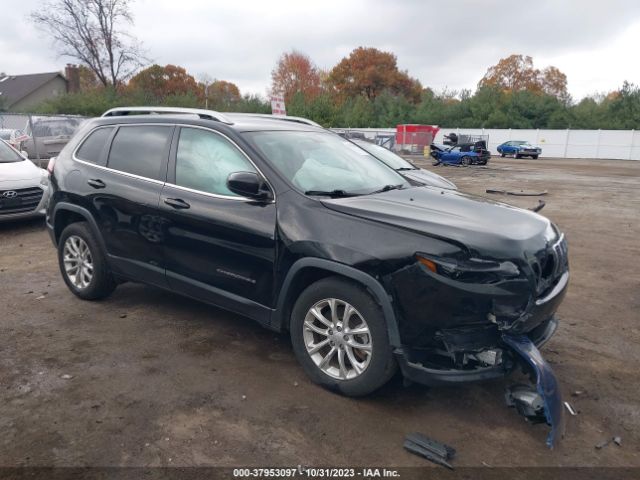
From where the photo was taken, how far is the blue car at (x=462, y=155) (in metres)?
28.5

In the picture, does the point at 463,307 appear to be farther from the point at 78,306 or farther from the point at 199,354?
the point at 78,306

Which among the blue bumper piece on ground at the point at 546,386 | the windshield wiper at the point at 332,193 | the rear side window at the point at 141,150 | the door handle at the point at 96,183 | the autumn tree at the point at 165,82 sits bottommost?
the blue bumper piece on ground at the point at 546,386

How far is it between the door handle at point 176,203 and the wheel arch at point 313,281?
111 centimetres

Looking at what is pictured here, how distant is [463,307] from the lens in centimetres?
295

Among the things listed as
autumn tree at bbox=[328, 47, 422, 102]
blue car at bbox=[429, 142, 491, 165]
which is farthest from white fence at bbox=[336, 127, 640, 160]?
autumn tree at bbox=[328, 47, 422, 102]

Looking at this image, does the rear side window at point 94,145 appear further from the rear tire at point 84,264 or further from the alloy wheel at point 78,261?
the alloy wheel at point 78,261

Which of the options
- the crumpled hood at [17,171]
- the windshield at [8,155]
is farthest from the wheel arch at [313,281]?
the windshield at [8,155]

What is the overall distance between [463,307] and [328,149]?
2051 millimetres

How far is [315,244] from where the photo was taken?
3369 mm

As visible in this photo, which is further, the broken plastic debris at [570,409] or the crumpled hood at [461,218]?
the broken plastic debris at [570,409]

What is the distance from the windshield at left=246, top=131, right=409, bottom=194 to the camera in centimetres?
386

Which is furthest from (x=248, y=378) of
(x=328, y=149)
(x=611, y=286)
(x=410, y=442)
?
(x=611, y=286)

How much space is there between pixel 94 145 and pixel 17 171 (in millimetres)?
4608

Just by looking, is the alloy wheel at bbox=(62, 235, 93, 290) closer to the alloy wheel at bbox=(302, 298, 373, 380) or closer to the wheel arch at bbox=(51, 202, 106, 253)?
the wheel arch at bbox=(51, 202, 106, 253)
